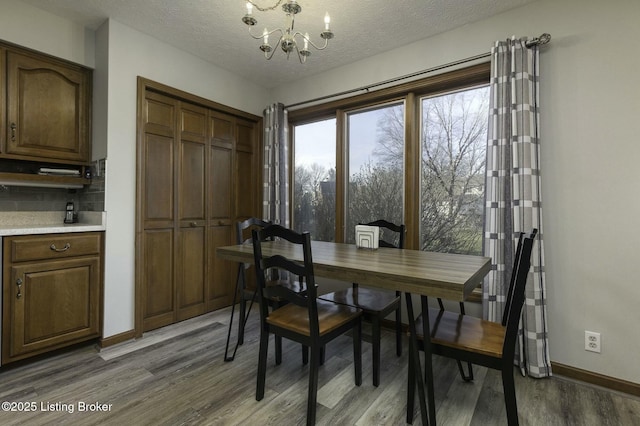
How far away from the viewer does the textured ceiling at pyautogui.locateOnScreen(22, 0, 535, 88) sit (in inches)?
90.0

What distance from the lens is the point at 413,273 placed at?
142 cm

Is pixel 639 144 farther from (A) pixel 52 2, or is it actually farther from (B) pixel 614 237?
(A) pixel 52 2

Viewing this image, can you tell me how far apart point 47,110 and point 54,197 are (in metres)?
0.76

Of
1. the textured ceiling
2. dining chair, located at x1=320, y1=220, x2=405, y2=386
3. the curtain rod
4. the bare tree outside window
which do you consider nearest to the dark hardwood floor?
dining chair, located at x1=320, y1=220, x2=405, y2=386

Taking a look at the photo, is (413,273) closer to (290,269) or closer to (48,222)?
(290,269)

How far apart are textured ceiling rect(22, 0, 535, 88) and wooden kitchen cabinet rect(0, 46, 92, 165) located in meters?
0.42

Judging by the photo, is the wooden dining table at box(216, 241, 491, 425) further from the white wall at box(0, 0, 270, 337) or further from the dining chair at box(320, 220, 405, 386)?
the white wall at box(0, 0, 270, 337)

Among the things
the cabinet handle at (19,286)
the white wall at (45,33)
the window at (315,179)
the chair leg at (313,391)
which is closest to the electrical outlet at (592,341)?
the chair leg at (313,391)

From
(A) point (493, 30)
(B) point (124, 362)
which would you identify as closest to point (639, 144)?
(A) point (493, 30)

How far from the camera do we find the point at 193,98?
3080mm

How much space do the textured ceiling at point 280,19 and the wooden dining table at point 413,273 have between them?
1.79 metres

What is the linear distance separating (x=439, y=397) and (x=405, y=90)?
2.40m

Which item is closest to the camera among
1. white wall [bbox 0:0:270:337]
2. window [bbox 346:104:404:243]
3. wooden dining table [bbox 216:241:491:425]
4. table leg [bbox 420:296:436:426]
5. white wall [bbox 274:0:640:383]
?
wooden dining table [bbox 216:241:491:425]

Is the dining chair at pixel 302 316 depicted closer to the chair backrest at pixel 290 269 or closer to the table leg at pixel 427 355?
the chair backrest at pixel 290 269
